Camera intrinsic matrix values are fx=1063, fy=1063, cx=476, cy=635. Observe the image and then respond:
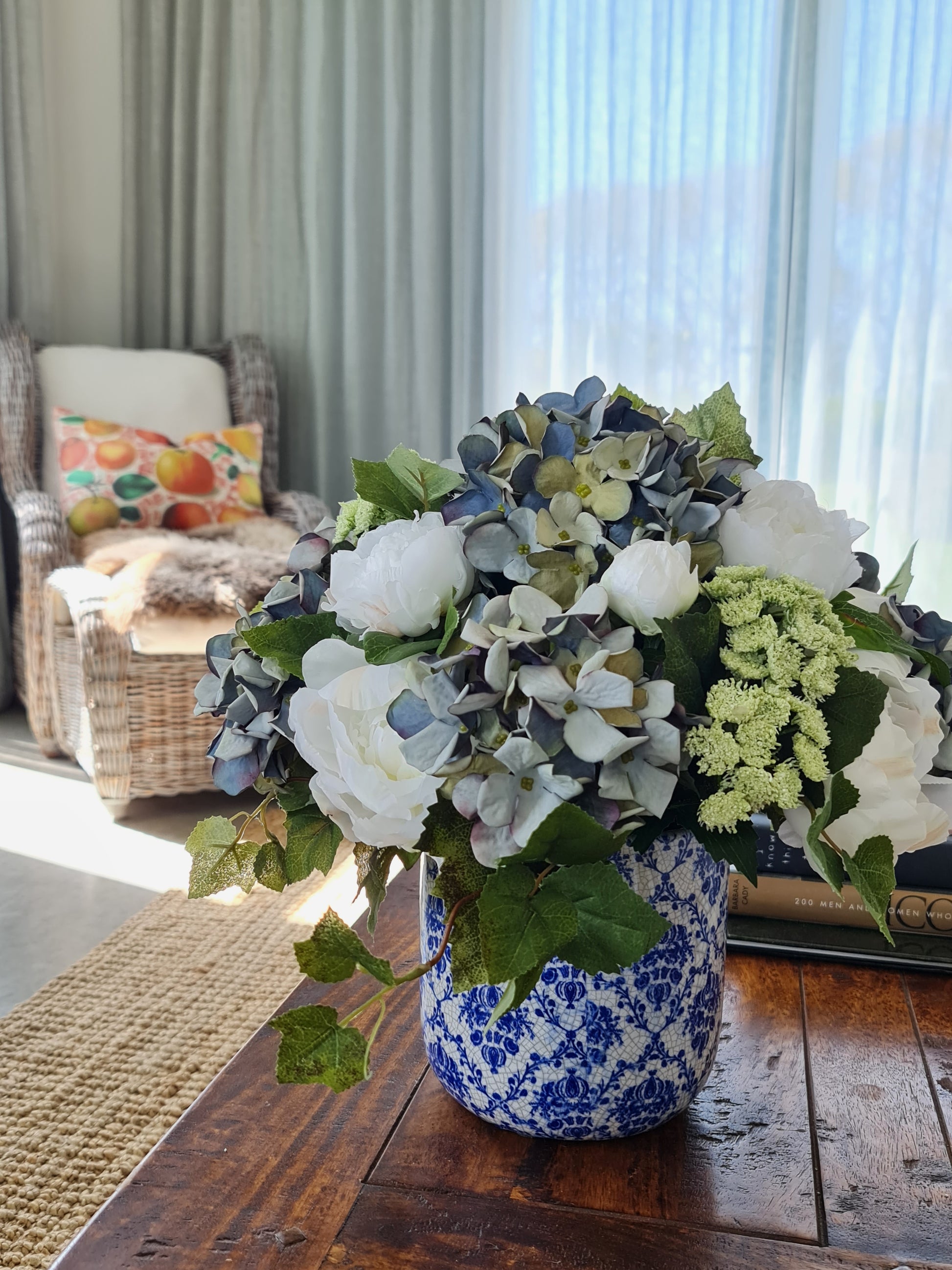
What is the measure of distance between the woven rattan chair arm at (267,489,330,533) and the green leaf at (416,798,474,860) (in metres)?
2.33

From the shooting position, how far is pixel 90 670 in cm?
216

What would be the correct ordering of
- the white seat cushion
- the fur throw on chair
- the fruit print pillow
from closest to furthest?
the fur throw on chair, the fruit print pillow, the white seat cushion

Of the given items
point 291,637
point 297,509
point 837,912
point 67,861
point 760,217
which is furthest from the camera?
point 297,509

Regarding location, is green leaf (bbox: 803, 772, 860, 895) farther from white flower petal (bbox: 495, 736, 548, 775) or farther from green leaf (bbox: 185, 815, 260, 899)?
green leaf (bbox: 185, 815, 260, 899)

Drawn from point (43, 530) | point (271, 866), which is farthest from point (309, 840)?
point (43, 530)

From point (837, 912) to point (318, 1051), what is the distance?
0.51m

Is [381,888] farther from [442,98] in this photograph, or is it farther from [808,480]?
[442,98]

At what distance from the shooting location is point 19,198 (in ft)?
9.99

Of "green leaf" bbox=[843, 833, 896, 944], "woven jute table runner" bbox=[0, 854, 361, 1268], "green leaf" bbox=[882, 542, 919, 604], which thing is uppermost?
"green leaf" bbox=[882, 542, 919, 604]

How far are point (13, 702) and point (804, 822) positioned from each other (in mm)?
3082

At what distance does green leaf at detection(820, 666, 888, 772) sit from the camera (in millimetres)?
440

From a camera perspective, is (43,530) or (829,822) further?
→ (43,530)

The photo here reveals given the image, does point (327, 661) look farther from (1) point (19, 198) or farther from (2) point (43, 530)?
A: (1) point (19, 198)

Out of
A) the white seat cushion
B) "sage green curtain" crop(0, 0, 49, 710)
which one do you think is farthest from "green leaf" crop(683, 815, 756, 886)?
"sage green curtain" crop(0, 0, 49, 710)
